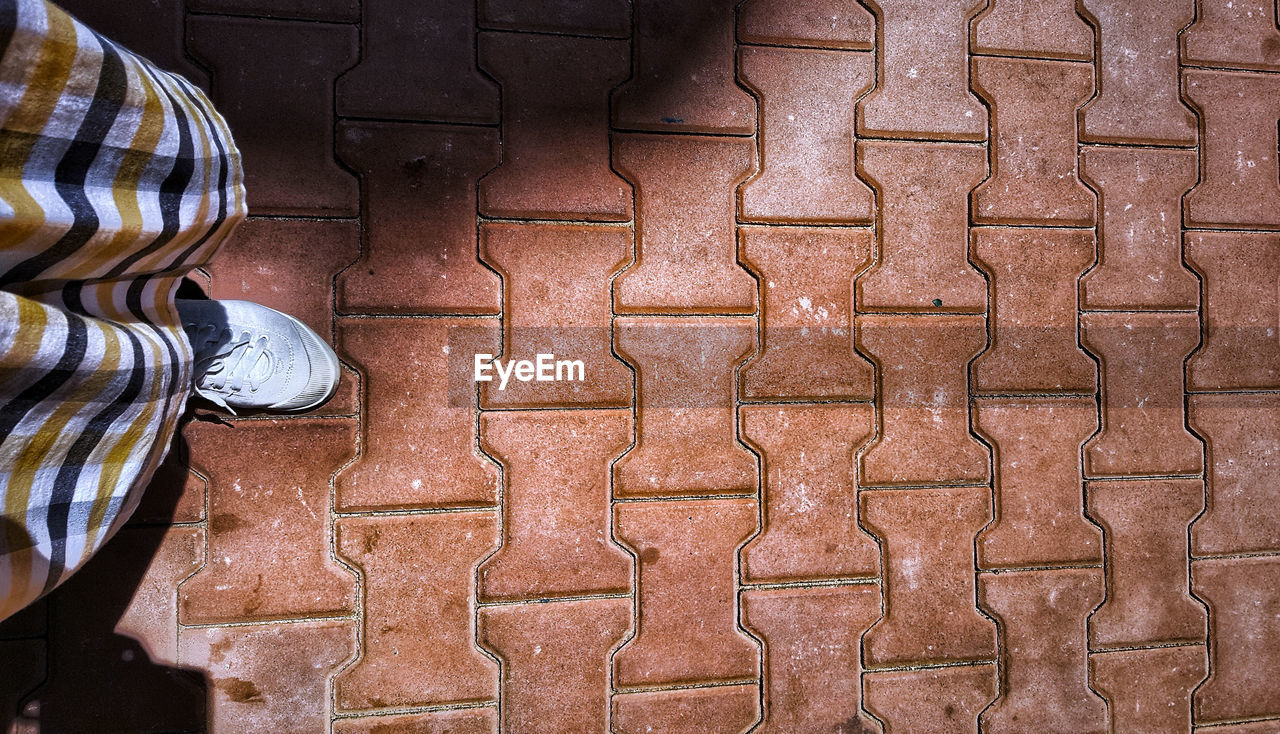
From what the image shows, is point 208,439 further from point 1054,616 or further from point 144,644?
point 1054,616

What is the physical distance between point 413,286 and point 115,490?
0.63 meters

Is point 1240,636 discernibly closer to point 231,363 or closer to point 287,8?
point 231,363

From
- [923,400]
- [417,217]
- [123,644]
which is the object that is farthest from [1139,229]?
[123,644]

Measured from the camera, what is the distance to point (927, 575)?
143cm

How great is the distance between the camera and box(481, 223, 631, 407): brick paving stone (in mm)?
1333

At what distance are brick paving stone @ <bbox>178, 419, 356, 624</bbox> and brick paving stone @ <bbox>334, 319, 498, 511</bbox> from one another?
0.06 meters

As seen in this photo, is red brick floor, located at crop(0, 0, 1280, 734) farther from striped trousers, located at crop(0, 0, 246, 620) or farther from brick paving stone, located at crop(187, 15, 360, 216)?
striped trousers, located at crop(0, 0, 246, 620)

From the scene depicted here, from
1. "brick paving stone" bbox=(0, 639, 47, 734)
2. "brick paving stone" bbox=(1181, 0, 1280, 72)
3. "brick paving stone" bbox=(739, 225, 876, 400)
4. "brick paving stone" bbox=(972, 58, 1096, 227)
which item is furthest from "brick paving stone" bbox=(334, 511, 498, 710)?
"brick paving stone" bbox=(1181, 0, 1280, 72)

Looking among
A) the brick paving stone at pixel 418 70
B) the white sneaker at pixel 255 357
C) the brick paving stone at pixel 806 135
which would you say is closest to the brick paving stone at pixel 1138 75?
the brick paving stone at pixel 806 135

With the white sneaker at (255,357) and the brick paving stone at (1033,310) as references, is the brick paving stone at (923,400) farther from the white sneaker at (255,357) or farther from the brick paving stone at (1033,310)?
the white sneaker at (255,357)

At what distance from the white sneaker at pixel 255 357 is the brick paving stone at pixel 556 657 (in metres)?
0.50

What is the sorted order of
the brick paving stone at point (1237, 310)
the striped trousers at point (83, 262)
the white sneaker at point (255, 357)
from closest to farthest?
the striped trousers at point (83, 262), the white sneaker at point (255, 357), the brick paving stone at point (1237, 310)

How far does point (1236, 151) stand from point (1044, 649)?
1.05 m

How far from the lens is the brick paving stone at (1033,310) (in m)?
1.44
